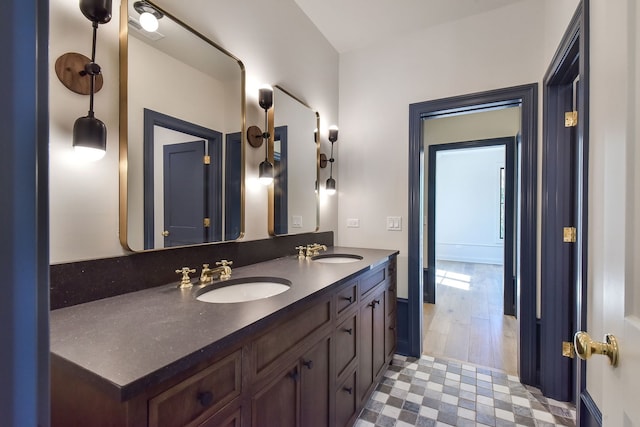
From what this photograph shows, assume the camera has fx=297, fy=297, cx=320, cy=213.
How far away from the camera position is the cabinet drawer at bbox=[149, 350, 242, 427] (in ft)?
2.09

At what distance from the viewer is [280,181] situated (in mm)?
1941

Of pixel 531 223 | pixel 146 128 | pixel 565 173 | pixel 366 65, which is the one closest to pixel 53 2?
pixel 146 128

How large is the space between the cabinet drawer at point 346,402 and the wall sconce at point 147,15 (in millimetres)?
1748

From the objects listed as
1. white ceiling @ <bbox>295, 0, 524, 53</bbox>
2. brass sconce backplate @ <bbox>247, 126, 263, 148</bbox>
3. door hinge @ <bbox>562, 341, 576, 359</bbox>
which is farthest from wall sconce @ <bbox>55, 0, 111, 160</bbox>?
door hinge @ <bbox>562, 341, 576, 359</bbox>

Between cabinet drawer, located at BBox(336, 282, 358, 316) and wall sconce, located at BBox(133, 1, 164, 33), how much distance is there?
1.37 m

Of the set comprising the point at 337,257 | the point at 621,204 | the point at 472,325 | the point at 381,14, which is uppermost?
the point at 381,14

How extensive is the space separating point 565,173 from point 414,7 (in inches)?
59.5

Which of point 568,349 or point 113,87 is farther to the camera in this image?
point 568,349

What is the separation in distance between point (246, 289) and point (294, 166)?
1.01 meters

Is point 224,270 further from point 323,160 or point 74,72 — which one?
point 323,160

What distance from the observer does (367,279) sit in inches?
68.1

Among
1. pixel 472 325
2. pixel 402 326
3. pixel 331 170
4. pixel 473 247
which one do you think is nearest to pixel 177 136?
pixel 331 170

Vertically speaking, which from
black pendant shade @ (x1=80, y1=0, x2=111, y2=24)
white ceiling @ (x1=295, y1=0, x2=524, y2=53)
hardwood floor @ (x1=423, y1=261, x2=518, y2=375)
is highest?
white ceiling @ (x1=295, y1=0, x2=524, y2=53)

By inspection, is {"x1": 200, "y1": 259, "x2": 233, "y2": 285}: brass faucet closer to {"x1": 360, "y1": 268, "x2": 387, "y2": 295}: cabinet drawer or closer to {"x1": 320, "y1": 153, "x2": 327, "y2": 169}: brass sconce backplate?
{"x1": 360, "y1": 268, "x2": 387, "y2": 295}: cabinet drawer
